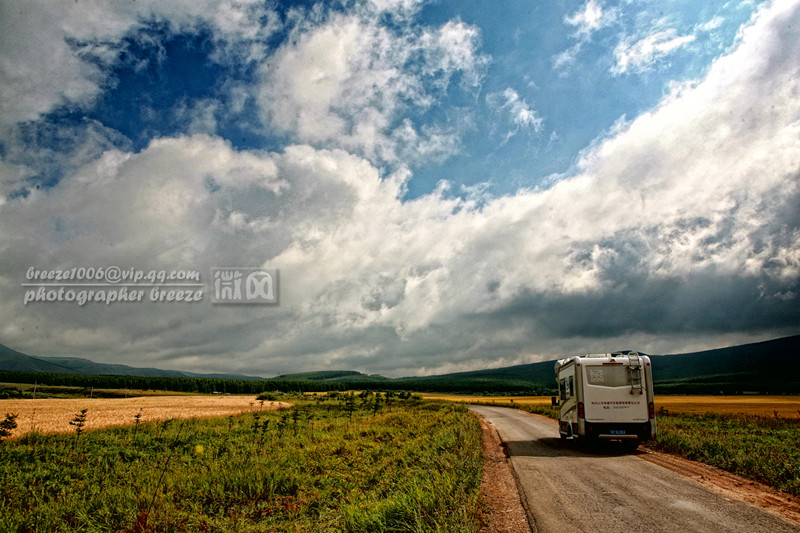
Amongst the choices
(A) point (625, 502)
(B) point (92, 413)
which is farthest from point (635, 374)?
(B) point (92, 413)

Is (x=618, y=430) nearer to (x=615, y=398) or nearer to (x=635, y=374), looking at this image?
(x=615, y=398)

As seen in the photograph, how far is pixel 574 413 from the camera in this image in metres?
16.8

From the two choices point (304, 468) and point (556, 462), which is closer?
point (304, 468)

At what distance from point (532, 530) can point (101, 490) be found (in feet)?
36.3

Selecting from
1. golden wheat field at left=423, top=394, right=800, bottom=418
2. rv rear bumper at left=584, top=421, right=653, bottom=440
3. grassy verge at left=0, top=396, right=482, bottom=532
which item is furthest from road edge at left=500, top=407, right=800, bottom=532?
golden wheat field at left=423, top=394, right=800, bottom=418

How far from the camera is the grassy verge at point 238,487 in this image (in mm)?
7676

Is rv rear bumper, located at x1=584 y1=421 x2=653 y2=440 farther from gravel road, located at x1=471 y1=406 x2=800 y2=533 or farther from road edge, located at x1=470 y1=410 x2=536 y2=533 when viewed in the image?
road edge, located at x1=470 y1=410 x2=536 y2=533

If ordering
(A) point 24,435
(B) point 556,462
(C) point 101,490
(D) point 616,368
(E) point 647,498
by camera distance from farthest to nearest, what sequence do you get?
(A) point 24,435
(D) point 616,368
(B) point 556,462
(C) point 101,490
(E) point 647,498

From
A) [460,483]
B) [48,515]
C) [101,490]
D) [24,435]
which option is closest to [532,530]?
[460,483]

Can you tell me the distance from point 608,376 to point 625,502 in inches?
321

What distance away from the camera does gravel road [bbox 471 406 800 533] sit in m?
7.24

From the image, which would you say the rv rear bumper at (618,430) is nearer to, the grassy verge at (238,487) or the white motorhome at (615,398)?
the white motorhome at (615,398)

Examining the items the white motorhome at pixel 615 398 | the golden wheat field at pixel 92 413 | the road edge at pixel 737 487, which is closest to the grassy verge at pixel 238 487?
the white motorhome at pixel 615 398

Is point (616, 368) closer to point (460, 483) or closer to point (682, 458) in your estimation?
point (682, 458)
